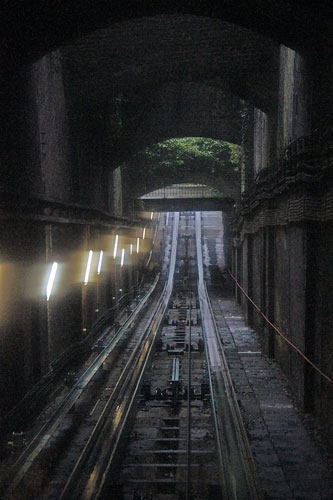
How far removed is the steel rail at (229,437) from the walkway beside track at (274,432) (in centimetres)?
17

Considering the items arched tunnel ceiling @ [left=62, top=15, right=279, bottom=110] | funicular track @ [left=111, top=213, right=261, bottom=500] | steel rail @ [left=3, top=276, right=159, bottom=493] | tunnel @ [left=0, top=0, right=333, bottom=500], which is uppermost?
arched tunnel ceiling @ [left=62, top=15, right=279, bottom=110]

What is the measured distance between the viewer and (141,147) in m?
19.2

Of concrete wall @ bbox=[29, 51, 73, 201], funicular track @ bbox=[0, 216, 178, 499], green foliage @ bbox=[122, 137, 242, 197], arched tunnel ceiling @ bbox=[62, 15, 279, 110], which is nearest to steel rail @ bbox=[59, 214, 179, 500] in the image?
funicular track @ bbox=[0, 216, 178, 499]

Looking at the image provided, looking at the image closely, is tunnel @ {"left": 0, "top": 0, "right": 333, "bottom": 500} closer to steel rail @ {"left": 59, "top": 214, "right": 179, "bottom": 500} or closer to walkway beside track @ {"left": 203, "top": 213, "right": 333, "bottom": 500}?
walkway beside track @ {"left": 203, "top": 213, "right": 333, "bottom": 500}

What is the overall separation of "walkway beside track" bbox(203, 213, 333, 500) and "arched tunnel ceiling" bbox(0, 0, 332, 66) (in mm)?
6464

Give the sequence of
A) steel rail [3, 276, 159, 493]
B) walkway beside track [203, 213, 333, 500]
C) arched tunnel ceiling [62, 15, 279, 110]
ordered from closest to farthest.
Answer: walkway beside track [203, 213, 333, 500] < steel rail [3, 276, 159, 493] < arched tunnel ceiling [62, 15, 279, 110]

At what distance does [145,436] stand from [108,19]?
23.1 feet

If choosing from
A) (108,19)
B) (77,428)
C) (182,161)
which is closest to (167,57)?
(108,19)

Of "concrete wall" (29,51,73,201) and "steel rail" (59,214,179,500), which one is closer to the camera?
"steel rail" (59,214,179,500)

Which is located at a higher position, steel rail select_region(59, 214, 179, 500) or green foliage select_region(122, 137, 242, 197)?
green foliage select_region(122, 137, 242, 197)

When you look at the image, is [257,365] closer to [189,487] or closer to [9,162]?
[189,487]

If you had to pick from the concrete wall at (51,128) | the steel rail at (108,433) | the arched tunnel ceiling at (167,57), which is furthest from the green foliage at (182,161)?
the steel rail at (108,433)

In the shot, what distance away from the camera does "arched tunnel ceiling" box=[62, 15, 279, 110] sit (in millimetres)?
11391

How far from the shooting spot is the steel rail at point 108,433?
6.28m
